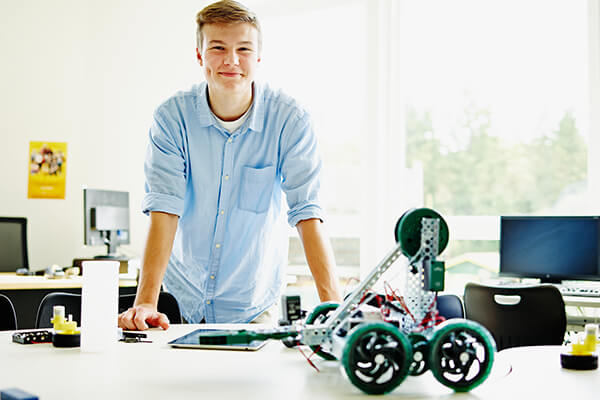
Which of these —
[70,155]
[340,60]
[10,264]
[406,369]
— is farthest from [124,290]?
[406,369]

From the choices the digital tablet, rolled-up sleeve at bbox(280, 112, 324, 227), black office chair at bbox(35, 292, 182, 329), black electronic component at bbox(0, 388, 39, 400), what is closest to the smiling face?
rolled-up sleeve at bbox(280, 112, 324, 227)

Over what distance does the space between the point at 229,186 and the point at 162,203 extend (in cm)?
22

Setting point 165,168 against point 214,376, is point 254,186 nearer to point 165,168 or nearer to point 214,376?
point 165,168

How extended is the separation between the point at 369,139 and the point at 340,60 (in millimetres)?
671

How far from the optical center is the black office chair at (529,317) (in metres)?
2.95

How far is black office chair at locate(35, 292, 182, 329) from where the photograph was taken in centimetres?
199

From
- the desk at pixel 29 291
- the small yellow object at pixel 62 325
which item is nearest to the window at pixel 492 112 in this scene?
the desk at pixel 29 291

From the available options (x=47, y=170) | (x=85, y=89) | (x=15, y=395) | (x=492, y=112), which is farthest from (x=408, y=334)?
(x=85, y=89)

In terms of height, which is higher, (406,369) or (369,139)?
(369,139)

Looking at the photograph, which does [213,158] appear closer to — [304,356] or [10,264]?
[304,356]

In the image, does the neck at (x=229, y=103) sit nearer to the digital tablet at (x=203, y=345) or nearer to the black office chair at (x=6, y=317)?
the digital tablet at (x=203, y=345)

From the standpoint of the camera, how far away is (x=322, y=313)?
1.36 m

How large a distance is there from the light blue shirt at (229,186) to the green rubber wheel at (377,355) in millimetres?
944

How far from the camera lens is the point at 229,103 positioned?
1.94 meters
